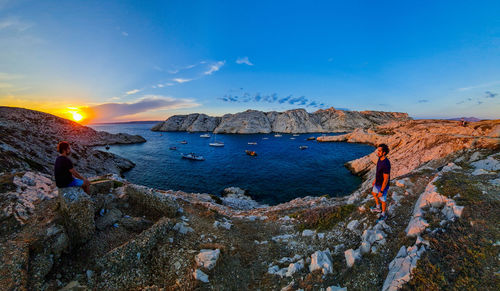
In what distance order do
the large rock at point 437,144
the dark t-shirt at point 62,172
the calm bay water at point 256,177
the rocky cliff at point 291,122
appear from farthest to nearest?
1. the rocky cliff at point 291,122
2. the calm bay water at point 256,177
3. the large rock at point 437,144
4. the dark t-shirt at point 62,172

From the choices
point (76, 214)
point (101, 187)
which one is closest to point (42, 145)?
point (101, 187)

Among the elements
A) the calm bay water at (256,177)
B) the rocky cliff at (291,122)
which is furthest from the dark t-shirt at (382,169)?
the rocky cliff at (291,122)

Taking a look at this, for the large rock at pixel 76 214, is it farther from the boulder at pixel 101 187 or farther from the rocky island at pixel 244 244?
the boulder at pixel 101 187

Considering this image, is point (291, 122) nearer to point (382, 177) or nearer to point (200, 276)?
point (382, 177)

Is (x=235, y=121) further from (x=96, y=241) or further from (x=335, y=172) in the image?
(x=96, y=241)

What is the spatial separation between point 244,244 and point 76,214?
624cm

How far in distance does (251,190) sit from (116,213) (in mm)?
22186

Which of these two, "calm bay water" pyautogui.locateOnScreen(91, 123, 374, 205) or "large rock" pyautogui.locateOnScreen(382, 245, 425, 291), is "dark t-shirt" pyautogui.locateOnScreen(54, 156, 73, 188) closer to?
"large rock" pyautogui.locateOnScreen(382, 245, 425, 291)

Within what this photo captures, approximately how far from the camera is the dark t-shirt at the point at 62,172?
19.3 feet

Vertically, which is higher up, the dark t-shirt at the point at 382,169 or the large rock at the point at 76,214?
the dark t-shirt at the point at 382,169

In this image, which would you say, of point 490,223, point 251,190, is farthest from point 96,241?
point 251,190

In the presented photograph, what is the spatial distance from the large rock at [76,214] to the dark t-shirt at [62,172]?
9.9 inches

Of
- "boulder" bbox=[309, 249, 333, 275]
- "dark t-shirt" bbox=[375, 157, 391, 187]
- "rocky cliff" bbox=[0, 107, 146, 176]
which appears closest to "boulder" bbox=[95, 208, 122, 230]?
"boulder" bbox=[309, 249, 333, 275]

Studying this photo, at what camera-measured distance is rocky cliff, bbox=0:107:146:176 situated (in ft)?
56.2
